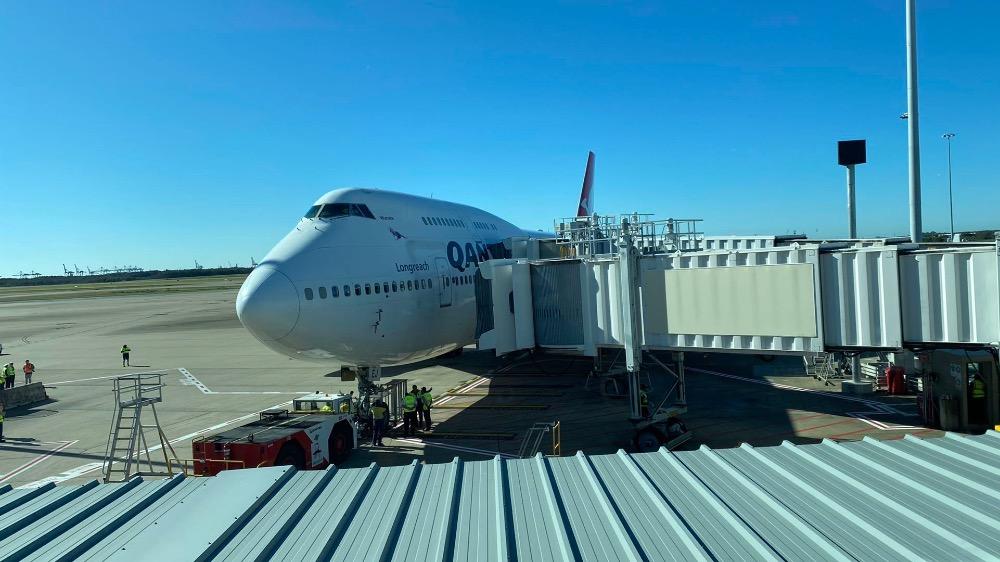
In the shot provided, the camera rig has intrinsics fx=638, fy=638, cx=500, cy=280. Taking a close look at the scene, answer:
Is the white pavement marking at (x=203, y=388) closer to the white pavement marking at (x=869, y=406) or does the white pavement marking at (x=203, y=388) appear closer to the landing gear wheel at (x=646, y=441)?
the landing gear wheel at (x=646, y=441)

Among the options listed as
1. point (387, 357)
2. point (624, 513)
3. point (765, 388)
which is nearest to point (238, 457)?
point (387, 357)

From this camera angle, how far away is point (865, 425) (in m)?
20.2

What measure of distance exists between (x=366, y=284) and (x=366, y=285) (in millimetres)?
34

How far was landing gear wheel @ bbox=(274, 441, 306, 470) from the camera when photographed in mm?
16828

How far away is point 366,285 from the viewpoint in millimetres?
19562

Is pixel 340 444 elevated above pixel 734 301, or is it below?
below

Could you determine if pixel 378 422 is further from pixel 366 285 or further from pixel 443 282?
pixel 443 282

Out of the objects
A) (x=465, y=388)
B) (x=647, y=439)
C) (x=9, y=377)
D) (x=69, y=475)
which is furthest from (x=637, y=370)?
(x=9, y=377)

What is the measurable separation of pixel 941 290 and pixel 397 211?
1625 cm

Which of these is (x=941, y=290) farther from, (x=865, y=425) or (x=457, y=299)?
(x=457, y=299)

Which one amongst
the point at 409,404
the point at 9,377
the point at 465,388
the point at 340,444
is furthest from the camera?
the point at 9,377

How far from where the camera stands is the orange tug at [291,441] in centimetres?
1625

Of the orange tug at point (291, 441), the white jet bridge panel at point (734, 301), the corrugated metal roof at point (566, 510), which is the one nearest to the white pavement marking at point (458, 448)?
the orange tug at point (291, 441)

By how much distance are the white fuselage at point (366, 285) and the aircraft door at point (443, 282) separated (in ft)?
0.13
